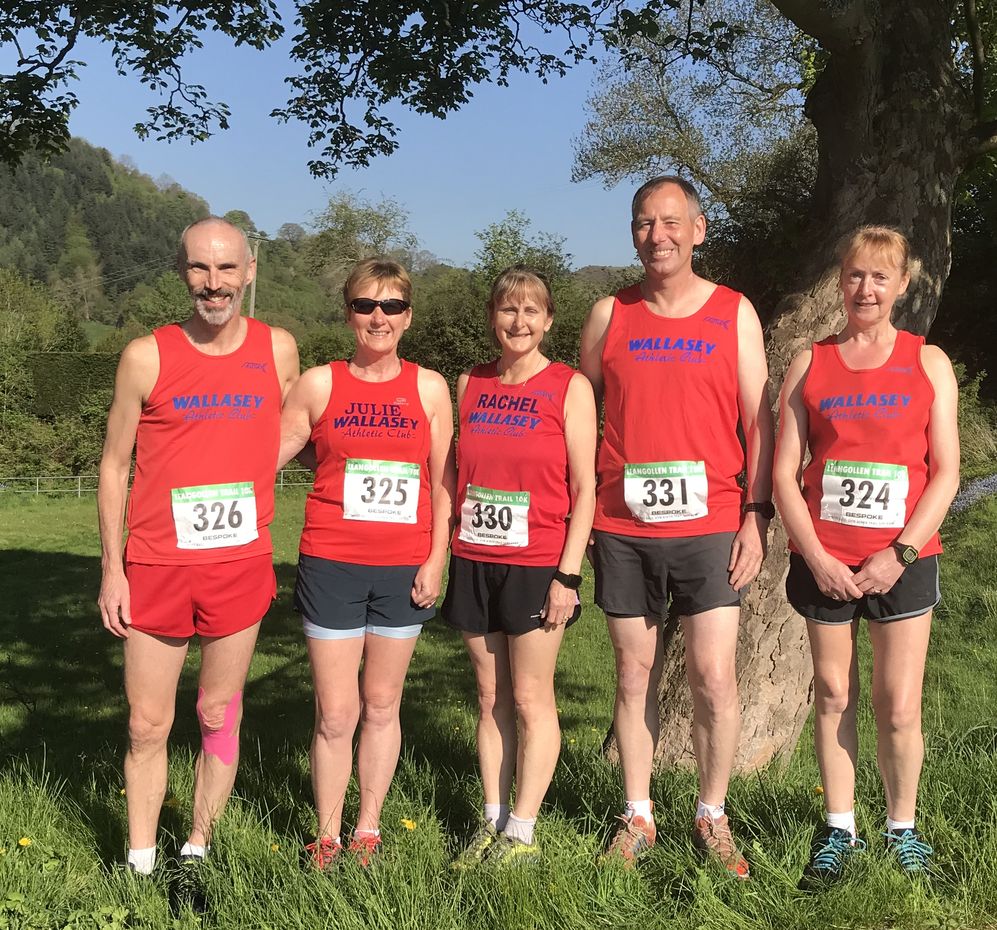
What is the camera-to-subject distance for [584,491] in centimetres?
321

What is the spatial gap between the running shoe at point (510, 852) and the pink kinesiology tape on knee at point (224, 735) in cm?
93

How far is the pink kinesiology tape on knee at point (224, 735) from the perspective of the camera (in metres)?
3.26

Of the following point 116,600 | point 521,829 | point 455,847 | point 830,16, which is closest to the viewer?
point 116,600

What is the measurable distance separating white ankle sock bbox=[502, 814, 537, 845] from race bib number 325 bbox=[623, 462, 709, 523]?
A: 1097 millimetres

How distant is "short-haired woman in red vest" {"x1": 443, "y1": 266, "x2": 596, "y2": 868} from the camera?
320 centimetres

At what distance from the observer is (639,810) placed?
132 inches

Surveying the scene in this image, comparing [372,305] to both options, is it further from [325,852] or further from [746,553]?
[325,852]

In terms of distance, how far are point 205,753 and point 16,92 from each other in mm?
5807

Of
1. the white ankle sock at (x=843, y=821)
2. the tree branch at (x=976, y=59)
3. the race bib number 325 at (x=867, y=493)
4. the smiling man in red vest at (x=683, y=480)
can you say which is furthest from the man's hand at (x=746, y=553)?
the tree branch at (x=976, y=59)

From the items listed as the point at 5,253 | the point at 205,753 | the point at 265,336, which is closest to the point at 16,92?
the point at 265,336

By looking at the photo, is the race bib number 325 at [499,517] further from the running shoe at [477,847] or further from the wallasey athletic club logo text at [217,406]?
the running shoe at [477,847]

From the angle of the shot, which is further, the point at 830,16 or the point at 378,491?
the point at 830,16

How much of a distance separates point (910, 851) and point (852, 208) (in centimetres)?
312

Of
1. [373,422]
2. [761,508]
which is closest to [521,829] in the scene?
[761,508]
